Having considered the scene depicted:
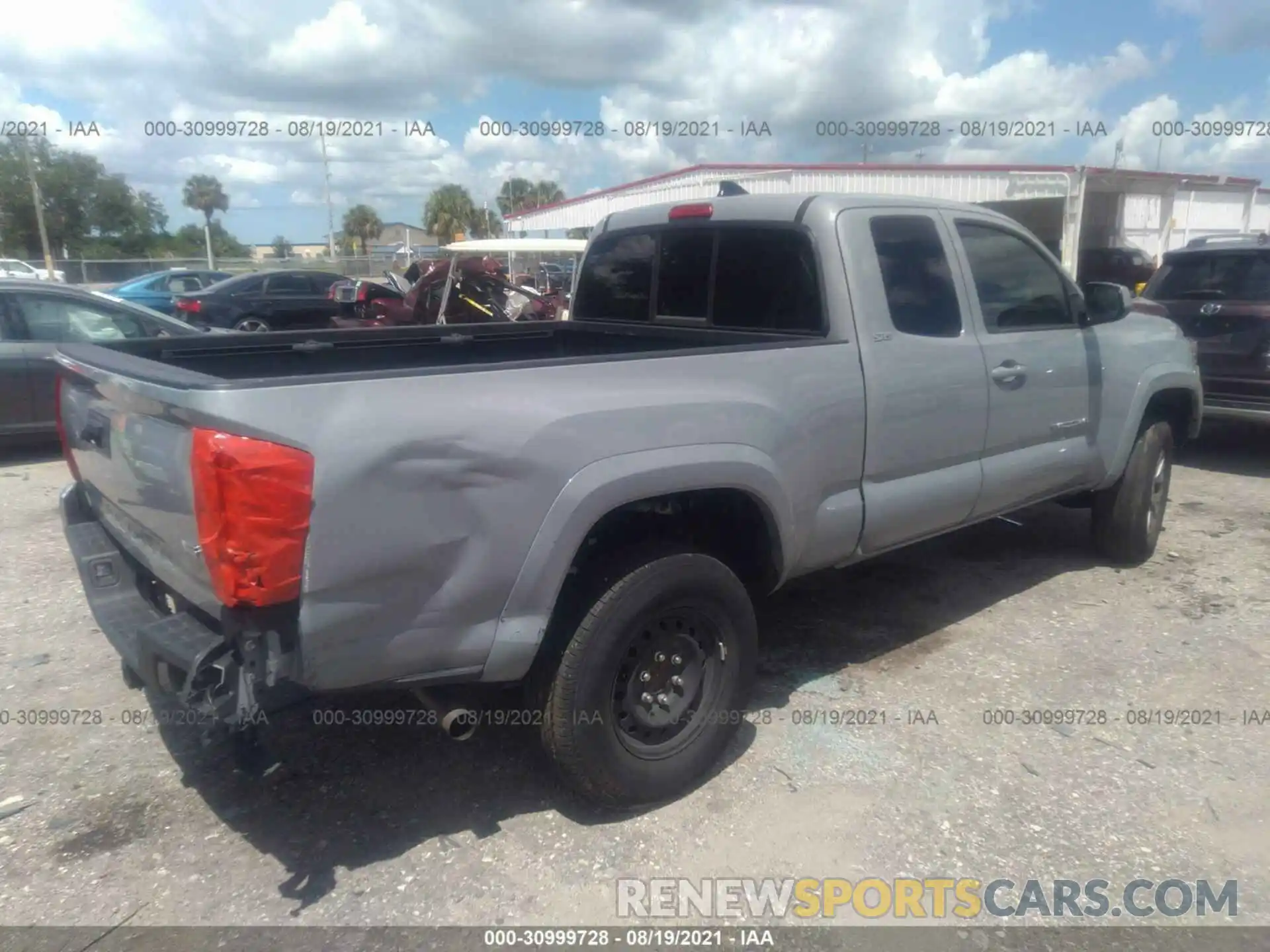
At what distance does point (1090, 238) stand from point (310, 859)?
24579 mm

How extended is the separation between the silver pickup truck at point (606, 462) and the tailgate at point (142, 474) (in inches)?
0.6

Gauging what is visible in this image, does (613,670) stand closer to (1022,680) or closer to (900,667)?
(900,667)

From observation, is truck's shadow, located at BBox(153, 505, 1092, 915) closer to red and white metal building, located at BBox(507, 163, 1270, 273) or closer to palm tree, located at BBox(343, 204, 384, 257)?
red and white metal building, located at BBox(507, 163, 1270, 273)

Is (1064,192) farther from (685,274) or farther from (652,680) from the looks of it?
(652,680)

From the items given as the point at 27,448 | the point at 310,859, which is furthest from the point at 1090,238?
the point at 310,859

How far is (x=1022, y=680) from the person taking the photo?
411 cm

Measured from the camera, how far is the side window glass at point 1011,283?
166 inches

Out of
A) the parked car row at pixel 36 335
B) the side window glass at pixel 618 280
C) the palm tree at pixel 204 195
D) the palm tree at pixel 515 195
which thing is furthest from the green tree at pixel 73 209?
the side window glass at pixel 618 280

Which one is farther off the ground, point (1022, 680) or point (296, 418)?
point (296, 418)

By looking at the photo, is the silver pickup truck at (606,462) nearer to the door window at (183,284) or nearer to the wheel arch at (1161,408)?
the wheel arch at (1161,408)

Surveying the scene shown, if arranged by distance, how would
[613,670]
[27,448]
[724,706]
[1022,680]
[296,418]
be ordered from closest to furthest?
[296,418] < [613,670] < [724,706] < [1022,680] < [27,448]

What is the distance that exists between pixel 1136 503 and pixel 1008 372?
1731 mm

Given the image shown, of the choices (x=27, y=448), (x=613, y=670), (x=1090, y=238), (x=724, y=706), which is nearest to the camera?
(x=613, y=670)

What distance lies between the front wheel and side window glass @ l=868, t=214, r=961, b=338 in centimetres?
138
